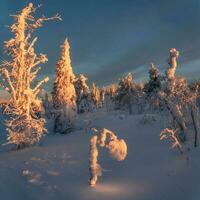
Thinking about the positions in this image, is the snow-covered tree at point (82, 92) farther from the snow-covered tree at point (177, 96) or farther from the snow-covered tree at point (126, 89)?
the snow-covered tree at point (177, 96)

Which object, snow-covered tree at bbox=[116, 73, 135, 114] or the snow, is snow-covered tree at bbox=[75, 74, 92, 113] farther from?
the snow

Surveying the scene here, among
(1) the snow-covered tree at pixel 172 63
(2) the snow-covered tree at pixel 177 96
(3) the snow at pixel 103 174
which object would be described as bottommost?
(3) the snow at pixel 103 174

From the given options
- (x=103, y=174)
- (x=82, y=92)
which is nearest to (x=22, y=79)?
(x=103, y=174)

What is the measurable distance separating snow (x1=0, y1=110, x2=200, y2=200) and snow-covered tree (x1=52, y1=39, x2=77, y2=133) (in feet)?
40.8

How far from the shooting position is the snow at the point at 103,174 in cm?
2198

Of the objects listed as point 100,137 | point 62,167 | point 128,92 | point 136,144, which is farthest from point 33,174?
point 128,92

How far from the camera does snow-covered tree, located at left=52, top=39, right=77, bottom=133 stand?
48.8 metres

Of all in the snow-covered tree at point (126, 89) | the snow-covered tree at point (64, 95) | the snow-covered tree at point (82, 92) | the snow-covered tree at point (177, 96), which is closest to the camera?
the snow-covered tree at point (177, 96)

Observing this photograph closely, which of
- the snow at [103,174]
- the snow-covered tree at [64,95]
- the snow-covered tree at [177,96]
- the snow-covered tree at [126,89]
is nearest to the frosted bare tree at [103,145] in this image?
the snow at [103,174]

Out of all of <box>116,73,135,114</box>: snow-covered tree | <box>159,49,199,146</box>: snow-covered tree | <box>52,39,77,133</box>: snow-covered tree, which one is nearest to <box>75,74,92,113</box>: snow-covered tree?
<box>116,73,135,114</box>: snow-covered tree

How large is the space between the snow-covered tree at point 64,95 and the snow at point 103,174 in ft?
40.8

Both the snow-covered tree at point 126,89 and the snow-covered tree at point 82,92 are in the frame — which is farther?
the snow-covered tree at point 126,89

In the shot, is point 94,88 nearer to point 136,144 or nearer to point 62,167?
point 136,144

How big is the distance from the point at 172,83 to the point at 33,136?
1206 centimetres
